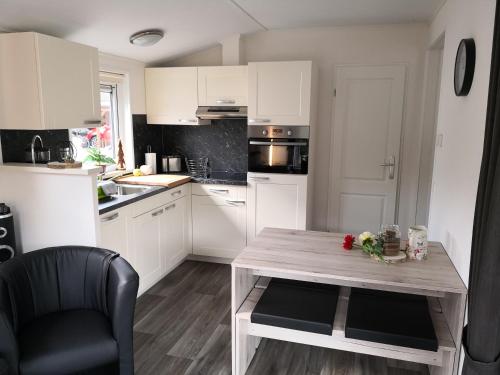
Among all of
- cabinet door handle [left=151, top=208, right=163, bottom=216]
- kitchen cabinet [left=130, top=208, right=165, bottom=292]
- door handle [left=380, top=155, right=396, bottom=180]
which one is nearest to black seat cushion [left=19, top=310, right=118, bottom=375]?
kitchen cabinet [left=130, top=208, right=165, bottom=292]

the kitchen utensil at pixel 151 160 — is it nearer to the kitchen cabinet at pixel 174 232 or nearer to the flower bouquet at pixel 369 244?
the kitchen cabinet at pixel 174 232

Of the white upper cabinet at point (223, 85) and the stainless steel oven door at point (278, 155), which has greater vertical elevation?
the white upper cabinet at point (223, 85)

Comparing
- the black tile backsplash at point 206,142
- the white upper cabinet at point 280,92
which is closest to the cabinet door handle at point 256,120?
the white upper cabinet at point 280,92

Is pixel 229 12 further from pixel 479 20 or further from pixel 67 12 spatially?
pixel 479 20

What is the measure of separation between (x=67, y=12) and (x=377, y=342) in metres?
2.73

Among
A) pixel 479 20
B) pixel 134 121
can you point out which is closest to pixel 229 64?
pixel 134 121

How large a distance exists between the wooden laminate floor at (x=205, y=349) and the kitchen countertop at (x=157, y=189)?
2.91 ft

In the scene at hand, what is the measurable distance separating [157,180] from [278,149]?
1206 millimetres

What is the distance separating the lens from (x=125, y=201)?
3.04 metres

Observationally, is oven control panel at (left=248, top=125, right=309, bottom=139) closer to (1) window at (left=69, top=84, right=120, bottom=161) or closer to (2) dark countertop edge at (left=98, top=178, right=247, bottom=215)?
(2) dark countertop edge at (left=98, top=178, right=247, bottom=215)

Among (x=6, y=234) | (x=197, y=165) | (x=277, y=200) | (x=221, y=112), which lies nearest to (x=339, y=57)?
(x=221, y=112)

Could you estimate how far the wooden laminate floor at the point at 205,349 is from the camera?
2467 mm

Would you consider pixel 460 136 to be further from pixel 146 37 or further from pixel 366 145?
pixel 146 37

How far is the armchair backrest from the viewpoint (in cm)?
221
